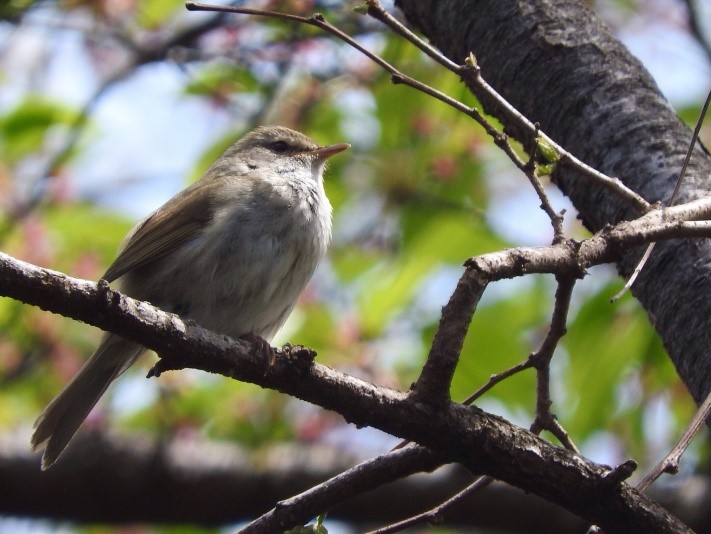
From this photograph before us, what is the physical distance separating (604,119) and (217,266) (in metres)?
1.81

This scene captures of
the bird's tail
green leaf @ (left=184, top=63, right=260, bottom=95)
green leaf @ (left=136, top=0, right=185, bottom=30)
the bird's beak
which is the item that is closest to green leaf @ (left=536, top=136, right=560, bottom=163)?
the bird's tail

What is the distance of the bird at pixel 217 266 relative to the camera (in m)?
4.10

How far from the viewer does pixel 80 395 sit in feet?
14.1

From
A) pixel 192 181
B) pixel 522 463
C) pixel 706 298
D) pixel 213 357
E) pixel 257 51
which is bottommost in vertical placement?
pixel 522 463

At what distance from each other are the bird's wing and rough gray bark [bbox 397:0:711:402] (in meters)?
1.46

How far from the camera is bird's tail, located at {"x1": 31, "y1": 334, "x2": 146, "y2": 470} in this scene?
3.99 meters

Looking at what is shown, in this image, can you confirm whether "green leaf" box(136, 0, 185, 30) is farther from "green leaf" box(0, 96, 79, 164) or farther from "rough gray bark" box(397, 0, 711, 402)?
"rough gray bark" box(397, 0, 711, 402)

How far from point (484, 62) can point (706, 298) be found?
1.23m

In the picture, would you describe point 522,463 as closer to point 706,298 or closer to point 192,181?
point 706,298

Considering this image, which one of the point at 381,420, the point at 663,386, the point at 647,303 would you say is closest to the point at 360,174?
the point at 663,386

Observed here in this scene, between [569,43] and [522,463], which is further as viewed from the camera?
[569,43]

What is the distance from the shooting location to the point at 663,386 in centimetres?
553

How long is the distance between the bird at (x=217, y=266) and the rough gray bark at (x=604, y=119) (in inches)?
45.7

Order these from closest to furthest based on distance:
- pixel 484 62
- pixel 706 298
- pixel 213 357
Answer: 1. pixel 213 357
2. pixel 706 298
3. pixel 484 62
